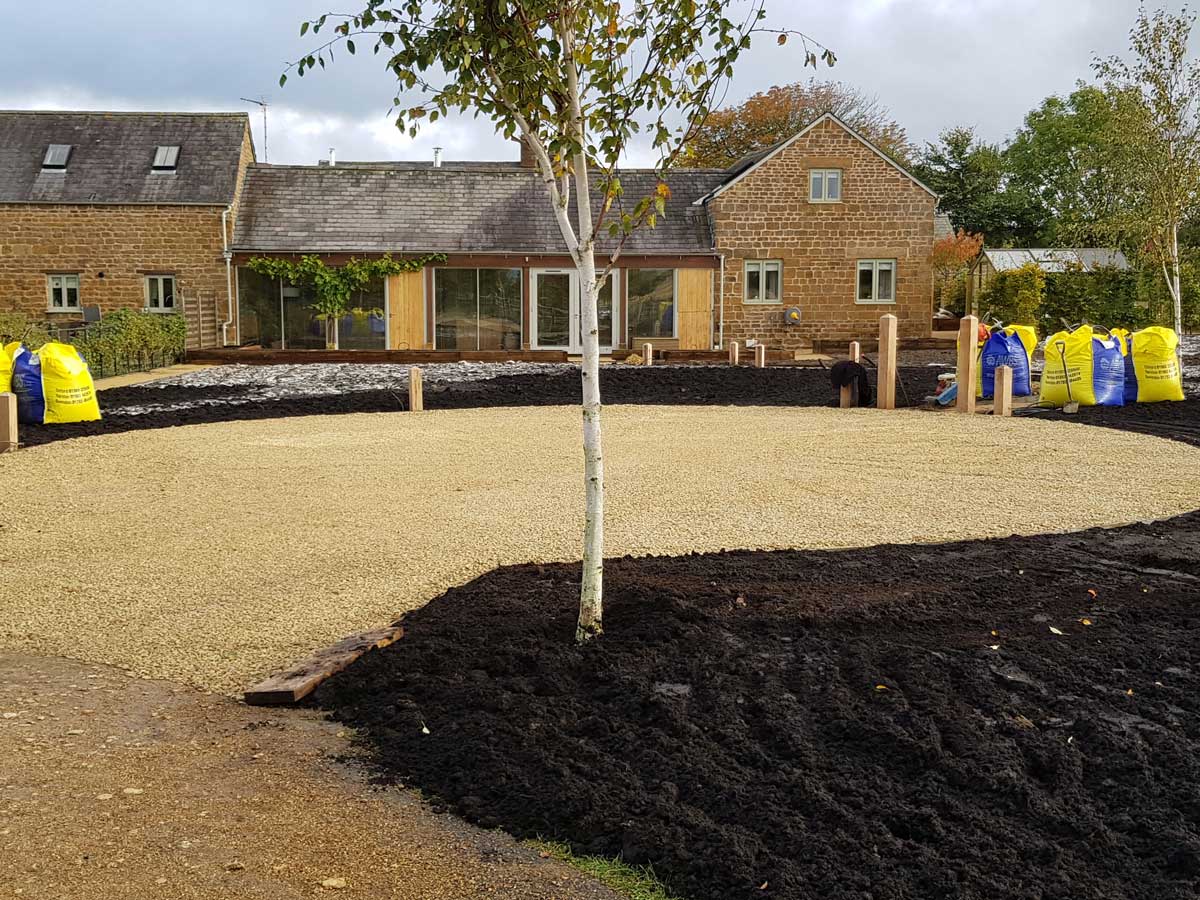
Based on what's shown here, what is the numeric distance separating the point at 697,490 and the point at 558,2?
5.39 m

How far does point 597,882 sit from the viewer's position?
11.1ft

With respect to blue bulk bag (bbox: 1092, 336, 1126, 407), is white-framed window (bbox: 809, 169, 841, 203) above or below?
above

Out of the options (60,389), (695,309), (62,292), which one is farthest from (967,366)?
(62,292)

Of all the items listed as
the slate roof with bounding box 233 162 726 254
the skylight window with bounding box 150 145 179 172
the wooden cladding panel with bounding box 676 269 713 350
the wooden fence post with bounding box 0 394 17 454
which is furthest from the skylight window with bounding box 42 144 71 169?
the wooden fence post with bounding box 0 394 17 454

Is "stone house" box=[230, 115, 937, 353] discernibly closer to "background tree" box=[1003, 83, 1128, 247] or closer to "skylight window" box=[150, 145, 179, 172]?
"skylight window" box=[150, 145, 179, 172]

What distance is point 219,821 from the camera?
373 centimetres

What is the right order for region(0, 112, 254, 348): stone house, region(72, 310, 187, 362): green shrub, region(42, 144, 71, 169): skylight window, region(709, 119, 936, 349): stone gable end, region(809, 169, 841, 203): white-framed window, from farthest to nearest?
region(809, 169, 841, 203): white-framed window, region(709, 119, 936, 349): stone gable end, region(42, 144, 71, 169): skylight window, region(0, 112, 254, 348): stone house, region(72, 310, 187, 362): green shrub

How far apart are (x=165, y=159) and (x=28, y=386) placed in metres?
19.3

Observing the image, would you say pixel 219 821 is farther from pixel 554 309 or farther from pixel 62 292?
pixel 62 292

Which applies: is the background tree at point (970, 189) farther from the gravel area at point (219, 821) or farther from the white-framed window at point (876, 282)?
the gravel area at point (219, 821)

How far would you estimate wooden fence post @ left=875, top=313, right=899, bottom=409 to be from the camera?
16.8 meters

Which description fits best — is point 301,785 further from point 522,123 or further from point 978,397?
point 978,397

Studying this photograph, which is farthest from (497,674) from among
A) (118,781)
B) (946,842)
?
(946,842)

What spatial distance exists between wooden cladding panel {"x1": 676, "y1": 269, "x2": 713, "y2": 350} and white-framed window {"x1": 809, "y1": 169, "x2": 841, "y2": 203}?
3632 millimetres
